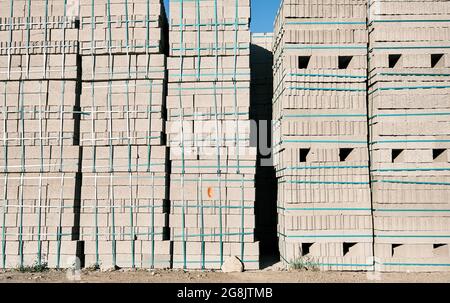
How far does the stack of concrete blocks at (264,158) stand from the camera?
11.1 m

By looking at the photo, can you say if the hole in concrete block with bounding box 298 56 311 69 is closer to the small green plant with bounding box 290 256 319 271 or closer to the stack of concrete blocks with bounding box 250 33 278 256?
the stack of concrete blocks with bounding box 250 33 278 256

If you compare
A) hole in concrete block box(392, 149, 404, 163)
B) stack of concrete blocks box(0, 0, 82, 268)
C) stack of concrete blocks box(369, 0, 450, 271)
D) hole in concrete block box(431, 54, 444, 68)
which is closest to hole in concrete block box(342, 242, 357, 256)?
stack of concrete blocks box(369, 0, 450, 271)

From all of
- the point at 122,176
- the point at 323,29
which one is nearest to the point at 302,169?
the point at 323,29

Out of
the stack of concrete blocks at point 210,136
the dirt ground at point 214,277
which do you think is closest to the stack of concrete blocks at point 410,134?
the dirt ground at point 214,277

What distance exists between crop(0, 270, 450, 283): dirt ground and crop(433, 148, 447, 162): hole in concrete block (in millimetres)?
2144

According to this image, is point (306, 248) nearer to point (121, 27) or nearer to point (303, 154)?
point (303, 154)

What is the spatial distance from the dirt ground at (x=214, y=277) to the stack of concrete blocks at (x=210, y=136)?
53 cm

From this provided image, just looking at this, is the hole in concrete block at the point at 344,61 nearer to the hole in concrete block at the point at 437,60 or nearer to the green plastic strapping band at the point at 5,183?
the hole in concrete block at the point at 437,60

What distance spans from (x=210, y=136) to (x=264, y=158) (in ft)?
6.14

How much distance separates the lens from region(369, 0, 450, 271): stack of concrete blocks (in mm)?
9023

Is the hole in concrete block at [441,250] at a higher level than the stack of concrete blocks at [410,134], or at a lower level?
lower

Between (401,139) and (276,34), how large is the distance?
3657 mm

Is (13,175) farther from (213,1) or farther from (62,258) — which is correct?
(213,1)

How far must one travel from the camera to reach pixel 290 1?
31.9ft
